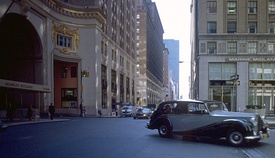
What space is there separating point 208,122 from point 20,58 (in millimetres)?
33408

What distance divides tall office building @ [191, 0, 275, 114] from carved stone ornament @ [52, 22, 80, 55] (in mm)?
18990

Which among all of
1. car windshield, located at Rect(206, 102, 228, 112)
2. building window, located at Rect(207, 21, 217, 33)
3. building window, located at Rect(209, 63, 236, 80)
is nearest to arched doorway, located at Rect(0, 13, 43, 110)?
building window, located at Rect(209, 63, 236, 80)

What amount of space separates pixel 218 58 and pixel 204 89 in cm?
508

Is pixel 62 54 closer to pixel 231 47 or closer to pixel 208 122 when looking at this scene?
pixel 231 47

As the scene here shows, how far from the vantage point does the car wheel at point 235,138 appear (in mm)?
11316

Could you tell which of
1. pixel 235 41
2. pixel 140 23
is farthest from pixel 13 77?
pixel 140 23

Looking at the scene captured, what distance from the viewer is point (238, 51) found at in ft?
145

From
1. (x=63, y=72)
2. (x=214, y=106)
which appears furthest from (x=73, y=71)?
(x=214, y=106)

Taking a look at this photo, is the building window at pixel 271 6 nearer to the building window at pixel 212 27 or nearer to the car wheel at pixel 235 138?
the building window at pixel 212 27

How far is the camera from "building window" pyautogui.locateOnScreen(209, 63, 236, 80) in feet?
146

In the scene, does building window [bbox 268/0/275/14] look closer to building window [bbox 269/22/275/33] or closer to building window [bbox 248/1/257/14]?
building window [bbox 269/22/275/33]

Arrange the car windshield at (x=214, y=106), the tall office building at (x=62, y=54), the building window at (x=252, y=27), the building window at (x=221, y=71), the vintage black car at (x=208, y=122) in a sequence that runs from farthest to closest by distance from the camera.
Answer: the building window at (x=252, y=27) → the building window at (x=221, y=71) → the tall office building at (x=62, y=54) → the car windshield at (x=214, y=106) → the vintage black car at (x=208, y=122)

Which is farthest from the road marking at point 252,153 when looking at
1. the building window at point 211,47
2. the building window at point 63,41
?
the building window at point 63,41

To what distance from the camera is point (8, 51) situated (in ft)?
132
